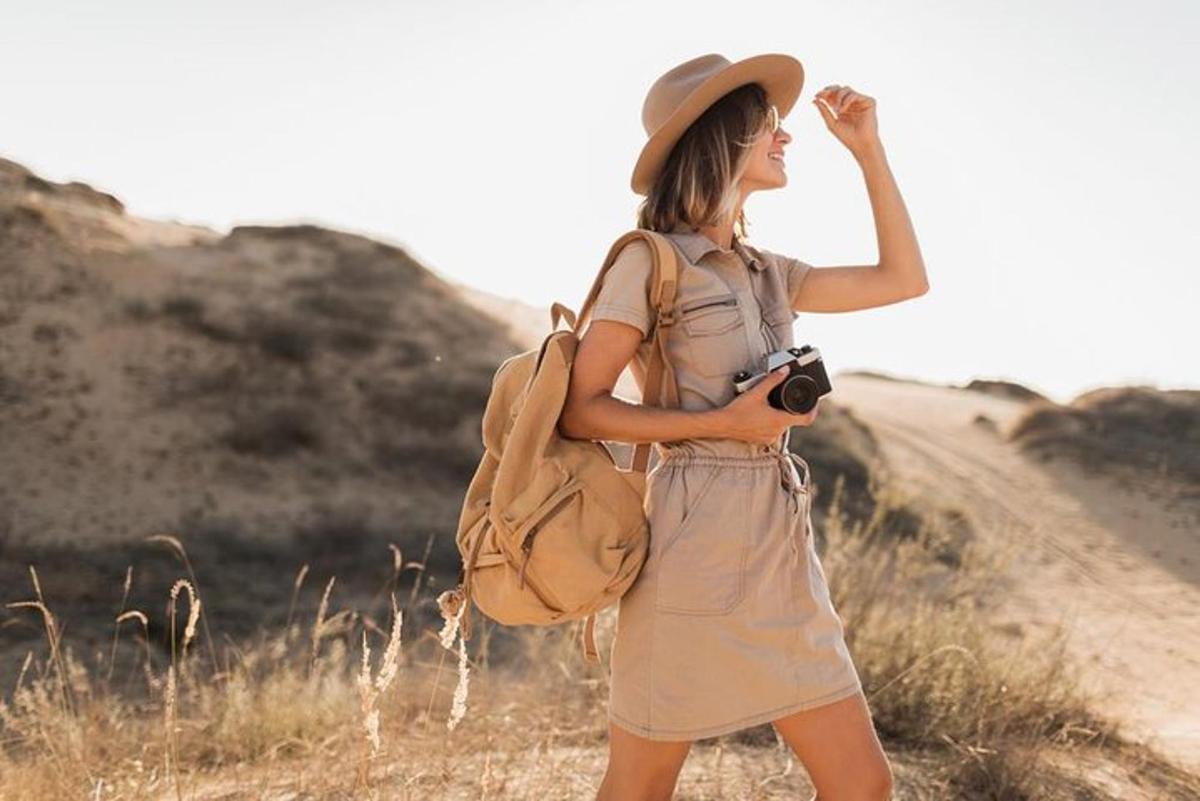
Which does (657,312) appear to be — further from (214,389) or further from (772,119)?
(214,389)

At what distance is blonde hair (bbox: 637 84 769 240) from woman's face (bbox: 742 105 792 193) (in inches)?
0.8

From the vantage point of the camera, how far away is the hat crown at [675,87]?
222 cm

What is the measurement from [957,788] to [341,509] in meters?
9.66

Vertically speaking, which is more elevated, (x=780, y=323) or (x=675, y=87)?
(x=675, y=87)

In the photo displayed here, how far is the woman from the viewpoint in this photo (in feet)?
6.39

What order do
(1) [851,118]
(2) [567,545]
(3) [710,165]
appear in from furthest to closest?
1. (1) [851,118]
2. (3) [710,165]
3. (2) [567,545]

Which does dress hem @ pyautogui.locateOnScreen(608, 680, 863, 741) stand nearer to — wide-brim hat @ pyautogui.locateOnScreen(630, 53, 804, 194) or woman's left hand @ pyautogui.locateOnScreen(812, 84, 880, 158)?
wide-brim hat @ pyautogui.locateOnScreen(630, 53, 804, 194)

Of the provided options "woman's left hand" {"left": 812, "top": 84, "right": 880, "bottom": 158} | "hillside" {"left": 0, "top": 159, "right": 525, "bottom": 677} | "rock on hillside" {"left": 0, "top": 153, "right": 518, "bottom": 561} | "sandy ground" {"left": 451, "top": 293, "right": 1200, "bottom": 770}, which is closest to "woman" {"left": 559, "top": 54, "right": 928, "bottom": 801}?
"woman's left hand" {"left": 812, "top": 84, "right": 880, "bottom": 158}

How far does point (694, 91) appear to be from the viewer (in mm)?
2115

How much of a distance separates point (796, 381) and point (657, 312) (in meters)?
0.31

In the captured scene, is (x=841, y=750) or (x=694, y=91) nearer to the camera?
(x=841, y=750)

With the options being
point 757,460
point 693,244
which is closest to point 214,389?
point 693,244

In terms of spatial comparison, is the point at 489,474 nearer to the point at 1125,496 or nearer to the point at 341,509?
the point at 341,509

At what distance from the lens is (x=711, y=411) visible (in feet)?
6.51
